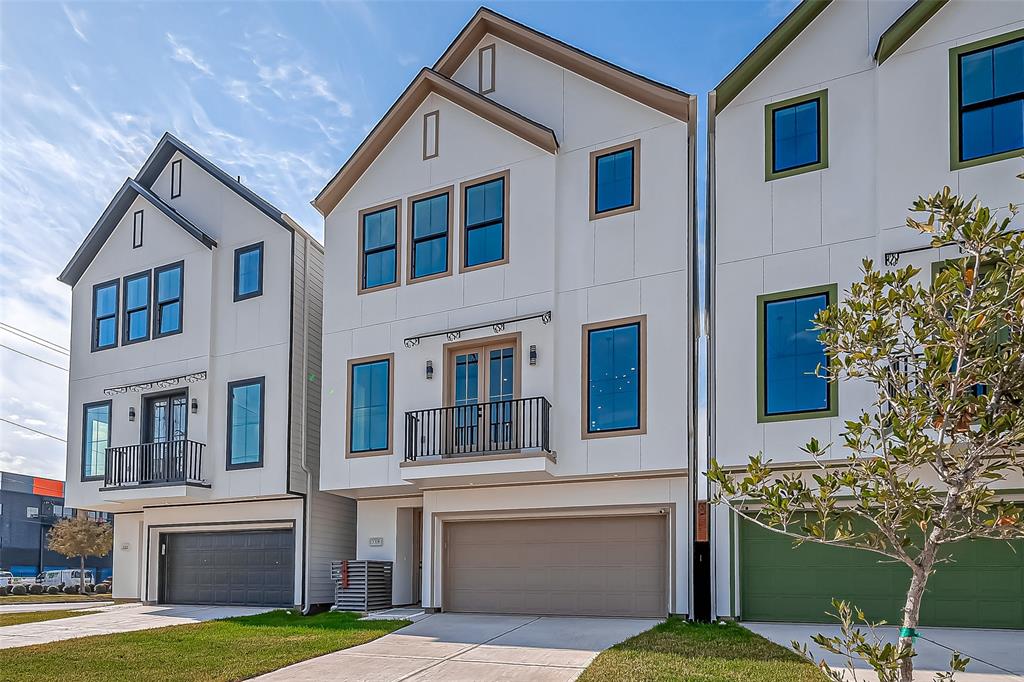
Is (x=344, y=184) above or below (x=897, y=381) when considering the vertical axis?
above

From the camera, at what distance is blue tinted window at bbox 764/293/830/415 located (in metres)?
12.6

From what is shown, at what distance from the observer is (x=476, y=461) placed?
47.0 ft

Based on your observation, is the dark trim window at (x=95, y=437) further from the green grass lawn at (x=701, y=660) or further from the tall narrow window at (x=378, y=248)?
the green grass lawn at (x=701, y=660)

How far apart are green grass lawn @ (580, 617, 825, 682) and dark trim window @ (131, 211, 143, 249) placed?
579 inches

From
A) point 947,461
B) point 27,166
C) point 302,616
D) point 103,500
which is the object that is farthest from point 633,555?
point 27,166

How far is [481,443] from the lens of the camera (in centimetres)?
1460

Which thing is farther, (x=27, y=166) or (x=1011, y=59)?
(x=27, y=166)

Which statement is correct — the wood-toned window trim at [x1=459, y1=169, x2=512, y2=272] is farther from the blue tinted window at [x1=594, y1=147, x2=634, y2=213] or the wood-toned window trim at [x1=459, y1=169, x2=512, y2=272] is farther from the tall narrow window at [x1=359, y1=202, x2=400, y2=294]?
the blue tinted window at [x1=594, y1=147, x2=634, y2=213]

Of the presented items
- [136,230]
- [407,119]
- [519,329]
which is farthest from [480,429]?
[136,230]

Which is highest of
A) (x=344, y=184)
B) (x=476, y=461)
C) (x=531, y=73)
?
(x=531, y=73)

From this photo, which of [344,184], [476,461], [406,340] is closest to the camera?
[476,461]

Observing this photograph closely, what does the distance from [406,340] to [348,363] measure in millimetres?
1522

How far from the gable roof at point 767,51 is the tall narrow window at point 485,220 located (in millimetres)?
3944

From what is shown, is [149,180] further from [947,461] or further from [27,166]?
[947,461]
